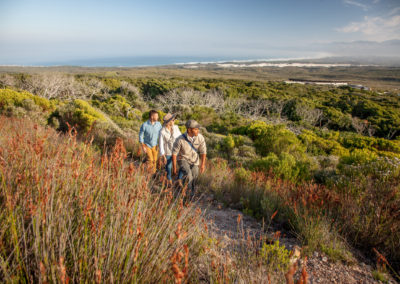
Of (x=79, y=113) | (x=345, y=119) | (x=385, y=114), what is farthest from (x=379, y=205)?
(x=385, y=114)

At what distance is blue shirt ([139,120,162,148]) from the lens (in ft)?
16.2

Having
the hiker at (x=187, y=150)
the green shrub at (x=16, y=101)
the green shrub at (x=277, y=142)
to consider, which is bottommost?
the green shrub at (x=277, y=142)

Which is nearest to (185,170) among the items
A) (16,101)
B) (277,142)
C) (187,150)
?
(187,150)

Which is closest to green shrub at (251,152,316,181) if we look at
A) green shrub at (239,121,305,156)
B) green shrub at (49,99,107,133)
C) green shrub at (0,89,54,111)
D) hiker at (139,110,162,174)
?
green shrub at (239,121,305,156)

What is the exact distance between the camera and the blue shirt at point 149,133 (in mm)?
4945

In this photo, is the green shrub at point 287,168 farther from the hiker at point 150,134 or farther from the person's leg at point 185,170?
the hiker at point 150,134

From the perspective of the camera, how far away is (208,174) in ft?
16.7

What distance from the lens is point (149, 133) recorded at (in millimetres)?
4977

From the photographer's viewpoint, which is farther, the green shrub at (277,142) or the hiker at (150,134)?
the green shrub at (277,142)

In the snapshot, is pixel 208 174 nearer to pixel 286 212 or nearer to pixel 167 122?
pixel 167 122

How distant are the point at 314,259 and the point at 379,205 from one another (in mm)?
1458

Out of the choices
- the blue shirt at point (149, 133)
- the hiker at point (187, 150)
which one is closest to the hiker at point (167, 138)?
the blue shirt at point (149, 133)

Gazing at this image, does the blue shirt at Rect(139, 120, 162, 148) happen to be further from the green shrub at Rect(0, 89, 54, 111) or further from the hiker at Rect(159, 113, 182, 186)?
the green shrub at Rect(0, 89, 54, 111)

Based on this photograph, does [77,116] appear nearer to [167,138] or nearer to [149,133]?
[149,133]
